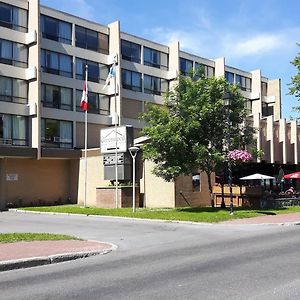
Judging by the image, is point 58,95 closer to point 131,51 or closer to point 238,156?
point 131,51

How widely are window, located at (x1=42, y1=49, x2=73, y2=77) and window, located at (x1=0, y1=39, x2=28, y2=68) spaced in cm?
162

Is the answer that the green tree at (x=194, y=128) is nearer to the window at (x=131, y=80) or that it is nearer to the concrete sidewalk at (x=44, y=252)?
the concrete sidewalk at (x=44, y=252)

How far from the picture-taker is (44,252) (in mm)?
11625

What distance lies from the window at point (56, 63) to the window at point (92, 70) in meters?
0.95

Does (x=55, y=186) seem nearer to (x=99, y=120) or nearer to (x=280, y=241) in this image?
(x=99, y=120)

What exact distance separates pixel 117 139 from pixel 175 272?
76.0 feet

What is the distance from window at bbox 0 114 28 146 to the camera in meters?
36.6

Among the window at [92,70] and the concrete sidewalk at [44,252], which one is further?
the window at [92,70]

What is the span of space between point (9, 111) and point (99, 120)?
8.80 meters

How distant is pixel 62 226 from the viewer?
19891 mm

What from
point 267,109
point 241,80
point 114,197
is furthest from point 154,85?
point 267,109

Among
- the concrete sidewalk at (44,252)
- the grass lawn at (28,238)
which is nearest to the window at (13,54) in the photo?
the grass lawn at (28,238)

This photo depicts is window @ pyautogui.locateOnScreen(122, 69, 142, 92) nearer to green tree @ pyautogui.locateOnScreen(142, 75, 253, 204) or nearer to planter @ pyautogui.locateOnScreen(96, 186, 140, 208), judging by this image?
planter @ pyautogui.locateOnScreen(96, 186, 140, 208)

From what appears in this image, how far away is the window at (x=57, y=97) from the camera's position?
39375mm
